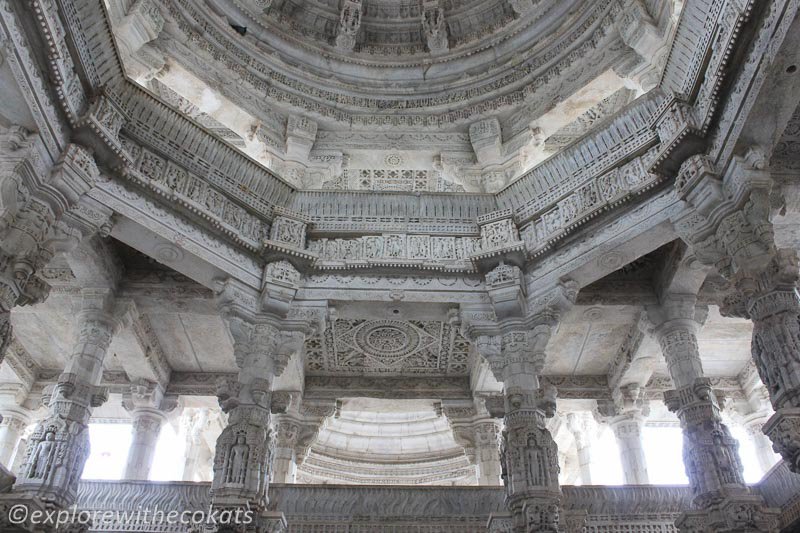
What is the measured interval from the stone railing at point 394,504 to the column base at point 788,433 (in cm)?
435

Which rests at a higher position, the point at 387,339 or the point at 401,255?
the point at 387,339

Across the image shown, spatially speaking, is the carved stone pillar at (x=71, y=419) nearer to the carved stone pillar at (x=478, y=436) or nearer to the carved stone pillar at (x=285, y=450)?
the carved stone pillar at (x=285, y=450)

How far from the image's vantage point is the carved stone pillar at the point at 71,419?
26.4 feet

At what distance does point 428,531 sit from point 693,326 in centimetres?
543

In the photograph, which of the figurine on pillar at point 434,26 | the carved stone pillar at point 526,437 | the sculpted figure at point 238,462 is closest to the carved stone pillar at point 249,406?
the sculpted figure at point 238,462

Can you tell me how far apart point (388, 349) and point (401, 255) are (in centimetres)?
361

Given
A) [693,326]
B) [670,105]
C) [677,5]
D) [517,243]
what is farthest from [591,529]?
[677,5]

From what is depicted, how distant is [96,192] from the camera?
8.48 m

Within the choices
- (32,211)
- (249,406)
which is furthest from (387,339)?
(32,211)

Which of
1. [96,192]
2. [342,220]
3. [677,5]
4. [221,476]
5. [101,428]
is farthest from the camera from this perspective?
[101,428]

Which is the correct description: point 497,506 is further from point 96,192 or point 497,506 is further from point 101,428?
point 101,428

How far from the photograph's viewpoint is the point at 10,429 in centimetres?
1350

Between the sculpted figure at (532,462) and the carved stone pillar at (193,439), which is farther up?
the carved stone pillar at (193,439)

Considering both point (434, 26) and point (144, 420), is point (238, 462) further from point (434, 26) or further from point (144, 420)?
point (434, 26)
